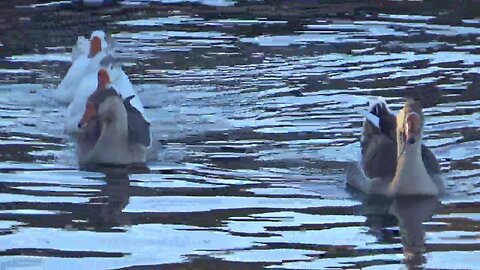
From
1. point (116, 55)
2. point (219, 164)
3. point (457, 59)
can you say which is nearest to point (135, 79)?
point (116, 55)

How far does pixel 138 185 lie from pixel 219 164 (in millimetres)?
1056

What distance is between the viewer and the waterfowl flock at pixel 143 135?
13992mm

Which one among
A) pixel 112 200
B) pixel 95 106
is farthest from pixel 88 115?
pixel 112 200

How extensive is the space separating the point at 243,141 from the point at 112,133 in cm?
136

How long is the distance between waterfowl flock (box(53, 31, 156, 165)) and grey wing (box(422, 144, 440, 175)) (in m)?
2.88

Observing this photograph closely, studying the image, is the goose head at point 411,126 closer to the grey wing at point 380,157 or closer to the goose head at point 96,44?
the grey wing at point 380,157

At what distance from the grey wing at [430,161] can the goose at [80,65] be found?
6026 millimetres

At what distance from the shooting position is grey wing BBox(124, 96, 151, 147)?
16.1 meters

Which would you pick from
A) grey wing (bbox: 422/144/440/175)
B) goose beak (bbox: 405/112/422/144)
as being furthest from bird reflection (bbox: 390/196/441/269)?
grey wing (bbox: 422/144/440/175)

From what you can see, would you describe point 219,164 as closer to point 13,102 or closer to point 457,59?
point 13,102

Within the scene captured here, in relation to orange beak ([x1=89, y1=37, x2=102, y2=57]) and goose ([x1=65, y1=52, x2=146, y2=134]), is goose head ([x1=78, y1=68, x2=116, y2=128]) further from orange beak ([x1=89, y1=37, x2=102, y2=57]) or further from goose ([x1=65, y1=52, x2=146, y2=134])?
orange beak ([x1=89, y1=37, x2=102, y2=57])

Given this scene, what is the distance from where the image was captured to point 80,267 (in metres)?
11.1

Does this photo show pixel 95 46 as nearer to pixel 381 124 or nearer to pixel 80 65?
pixel 80 65

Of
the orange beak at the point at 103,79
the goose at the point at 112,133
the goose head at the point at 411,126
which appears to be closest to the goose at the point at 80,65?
the orange beak at the point at 103,79
